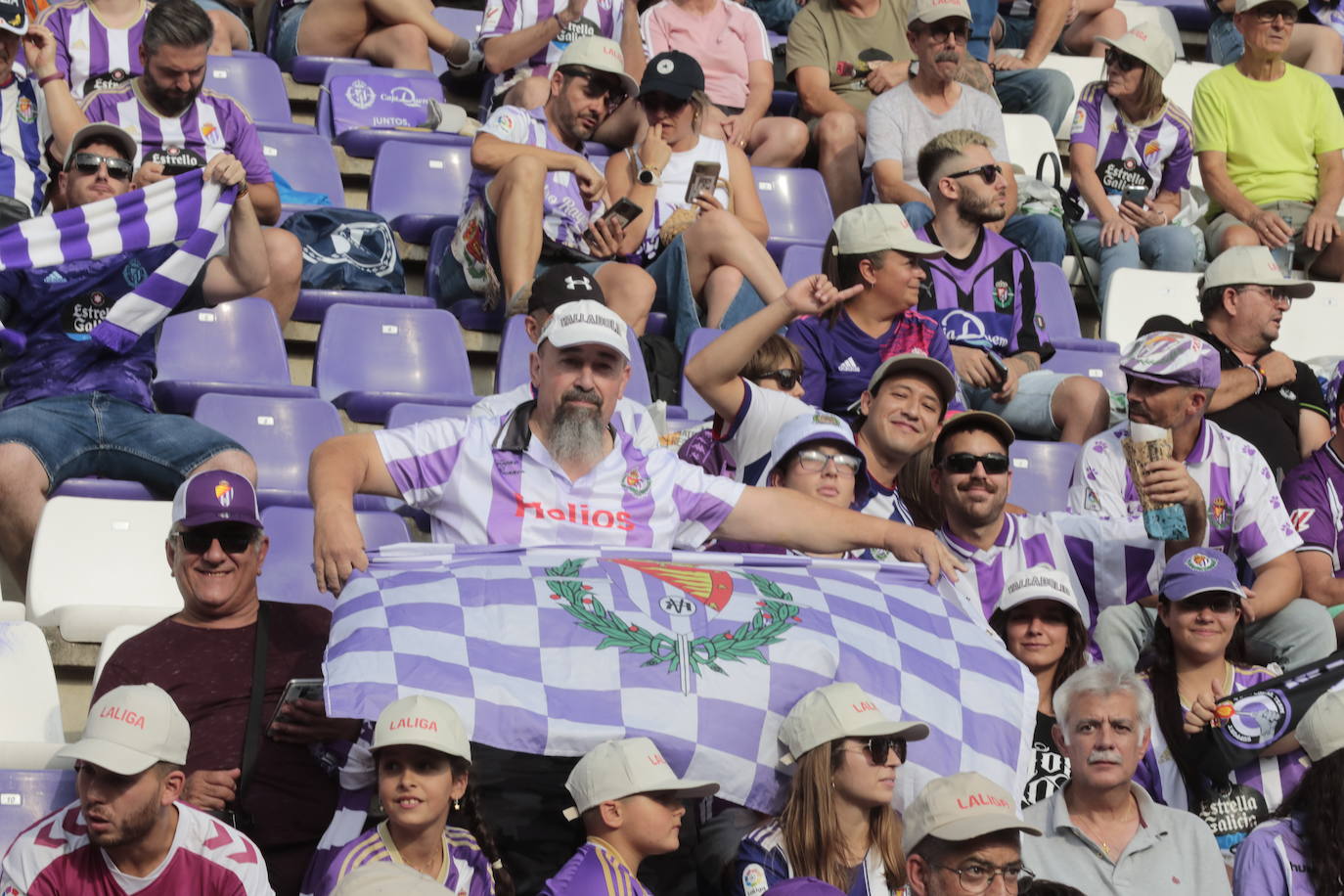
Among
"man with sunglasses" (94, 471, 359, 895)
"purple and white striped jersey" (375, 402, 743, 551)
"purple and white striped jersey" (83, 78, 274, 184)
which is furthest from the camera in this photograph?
"purple and white striped jersey" (83, 78, 274, 184)

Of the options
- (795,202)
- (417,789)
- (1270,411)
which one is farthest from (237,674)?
(795,202)

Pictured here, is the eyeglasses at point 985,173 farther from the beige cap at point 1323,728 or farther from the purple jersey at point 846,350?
the beige cap at point 1323,728

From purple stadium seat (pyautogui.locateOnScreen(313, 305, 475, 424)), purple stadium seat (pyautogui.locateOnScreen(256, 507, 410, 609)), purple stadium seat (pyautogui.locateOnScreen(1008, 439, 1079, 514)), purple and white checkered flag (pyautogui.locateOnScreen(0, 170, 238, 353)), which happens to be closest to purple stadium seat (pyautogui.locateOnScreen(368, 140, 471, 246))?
purple stadium seat (pyautogui.locateOnScreen(313, 305, 475, 424))

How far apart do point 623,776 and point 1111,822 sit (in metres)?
1.37

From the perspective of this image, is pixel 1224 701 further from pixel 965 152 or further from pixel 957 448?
pixel 965 152

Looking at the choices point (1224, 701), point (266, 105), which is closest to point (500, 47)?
point (266, 105)

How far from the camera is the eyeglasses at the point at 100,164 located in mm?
6145

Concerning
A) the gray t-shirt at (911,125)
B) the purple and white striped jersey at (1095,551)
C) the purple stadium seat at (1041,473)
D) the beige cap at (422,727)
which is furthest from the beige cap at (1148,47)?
the beige cap at (422,727)

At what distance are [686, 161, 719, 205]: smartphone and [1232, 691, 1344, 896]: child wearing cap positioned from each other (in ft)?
10.3

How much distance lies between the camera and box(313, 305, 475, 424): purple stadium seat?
6.48 meters

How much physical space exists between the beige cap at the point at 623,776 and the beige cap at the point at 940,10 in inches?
181

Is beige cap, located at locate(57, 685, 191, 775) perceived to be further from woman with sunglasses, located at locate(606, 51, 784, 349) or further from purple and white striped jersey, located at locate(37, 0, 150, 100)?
purple and white striped jersey, located at locate(37, 0, 150, 100)

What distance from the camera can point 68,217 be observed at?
6043 mm

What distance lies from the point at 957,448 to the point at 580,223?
6.56 feet
